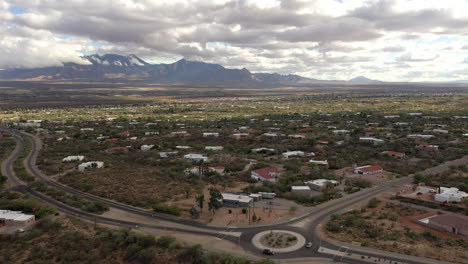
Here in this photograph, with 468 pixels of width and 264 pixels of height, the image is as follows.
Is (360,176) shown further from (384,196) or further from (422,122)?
(422,122)

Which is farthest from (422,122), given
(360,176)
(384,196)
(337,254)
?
(337,254)

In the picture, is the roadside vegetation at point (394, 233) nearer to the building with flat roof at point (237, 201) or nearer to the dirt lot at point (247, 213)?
the dirt lot at point (247, 213)

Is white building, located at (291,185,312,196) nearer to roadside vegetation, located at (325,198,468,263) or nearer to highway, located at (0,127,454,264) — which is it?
highway, located at (0,127,454,264)

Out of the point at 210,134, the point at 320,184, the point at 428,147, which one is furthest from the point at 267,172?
the point at 210,134

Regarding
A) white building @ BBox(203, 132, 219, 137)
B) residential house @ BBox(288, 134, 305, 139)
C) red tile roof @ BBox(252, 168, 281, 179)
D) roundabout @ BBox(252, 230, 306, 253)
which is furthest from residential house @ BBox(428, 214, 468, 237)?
white building @ BBox(203, 132, 219, 137)

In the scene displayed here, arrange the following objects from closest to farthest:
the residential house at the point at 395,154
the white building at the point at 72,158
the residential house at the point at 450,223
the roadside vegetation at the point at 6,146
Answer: the residential house at the point at 450,223 < the residential house at the point at 395,154 < the white building at the point at 72,158 < the roadside vegetation at the point at 6,146

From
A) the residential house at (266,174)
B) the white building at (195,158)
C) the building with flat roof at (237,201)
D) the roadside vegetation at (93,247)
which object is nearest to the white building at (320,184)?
the residential house at (266,174)

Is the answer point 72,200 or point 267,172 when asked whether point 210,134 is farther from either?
point 72,200
